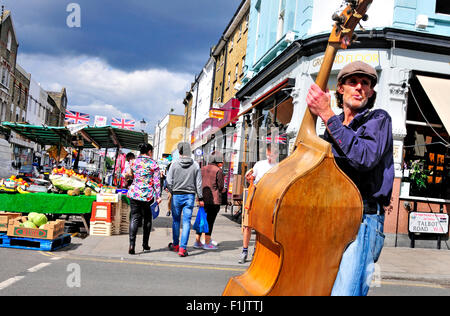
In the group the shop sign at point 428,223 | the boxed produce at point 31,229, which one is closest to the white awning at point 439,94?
the shop sign at point 428,223

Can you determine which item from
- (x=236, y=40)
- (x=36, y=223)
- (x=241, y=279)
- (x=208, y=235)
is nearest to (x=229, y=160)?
(x=236, y=40)

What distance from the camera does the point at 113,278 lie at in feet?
17.8

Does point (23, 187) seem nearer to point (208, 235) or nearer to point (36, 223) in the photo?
point (36, 223)

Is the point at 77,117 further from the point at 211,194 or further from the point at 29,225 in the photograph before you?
the point at 211,194

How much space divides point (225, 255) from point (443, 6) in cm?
929

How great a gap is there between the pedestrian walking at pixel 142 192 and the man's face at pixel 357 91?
5.53m

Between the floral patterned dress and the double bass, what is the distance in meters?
5.63

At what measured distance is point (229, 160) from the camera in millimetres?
21375

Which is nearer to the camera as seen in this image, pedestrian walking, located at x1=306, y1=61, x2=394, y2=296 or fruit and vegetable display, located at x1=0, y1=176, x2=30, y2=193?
pedestrian walking, located at x1=306, y1=61, x2=394, y2=296

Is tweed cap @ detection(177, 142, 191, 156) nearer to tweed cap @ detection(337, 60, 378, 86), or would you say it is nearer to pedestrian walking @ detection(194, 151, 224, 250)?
pedestrian walking @ detection(194, 151, 224, 250)

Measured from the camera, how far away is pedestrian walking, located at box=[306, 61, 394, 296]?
6.21ft

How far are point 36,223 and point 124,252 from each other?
163 cm

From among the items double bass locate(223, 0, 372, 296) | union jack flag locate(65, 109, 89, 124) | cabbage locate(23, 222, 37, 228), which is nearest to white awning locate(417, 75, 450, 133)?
double bass locate(223, 0, 372, 296)

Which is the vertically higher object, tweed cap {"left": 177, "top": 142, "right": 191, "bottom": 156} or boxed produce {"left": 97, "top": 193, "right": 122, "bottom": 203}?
tweed cap {"left": 177, "top": 142, "right": 191, "bottom": 156}
